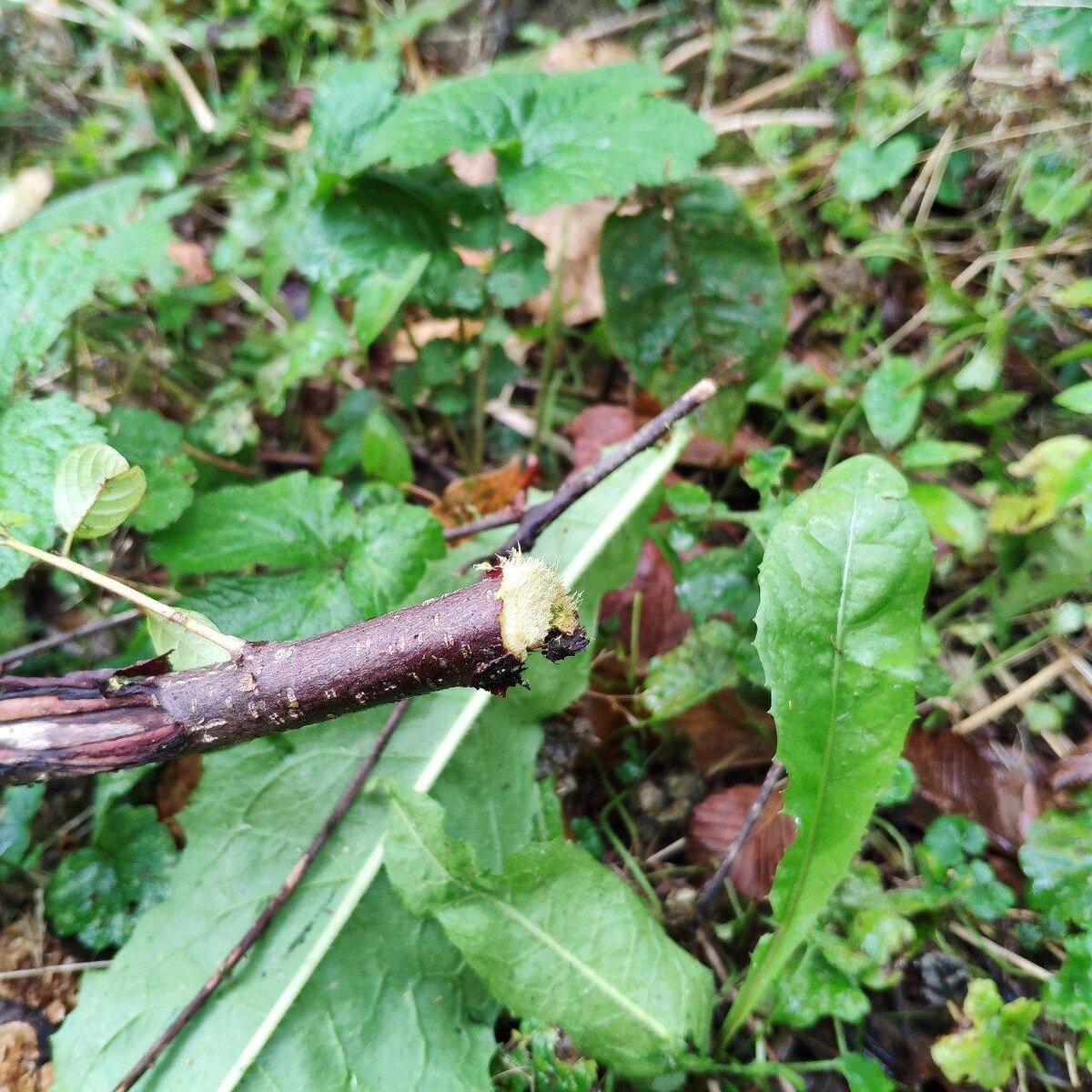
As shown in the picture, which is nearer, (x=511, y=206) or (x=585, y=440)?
(x=511, y=206)

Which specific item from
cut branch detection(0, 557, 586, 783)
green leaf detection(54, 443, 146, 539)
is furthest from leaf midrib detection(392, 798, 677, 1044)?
green leaf detection(54, 443, 146, 539)

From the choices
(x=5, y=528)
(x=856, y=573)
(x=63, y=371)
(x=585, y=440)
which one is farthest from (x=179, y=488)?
(x=856, y=573)

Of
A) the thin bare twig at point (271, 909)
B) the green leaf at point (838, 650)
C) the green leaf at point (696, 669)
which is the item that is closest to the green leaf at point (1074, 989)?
the green leaf at point (838, 650)

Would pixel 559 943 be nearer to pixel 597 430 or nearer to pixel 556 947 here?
pixel 556 947

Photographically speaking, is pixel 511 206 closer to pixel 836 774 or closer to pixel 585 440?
pixel 585 440

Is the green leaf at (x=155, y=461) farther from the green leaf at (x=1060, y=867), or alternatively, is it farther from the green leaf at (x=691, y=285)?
the green leaf at (x=1060, y=867)

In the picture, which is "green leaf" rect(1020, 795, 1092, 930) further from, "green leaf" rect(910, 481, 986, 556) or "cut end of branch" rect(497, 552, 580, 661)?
"cut end of branch" rect(497, 552, 580, 661)
